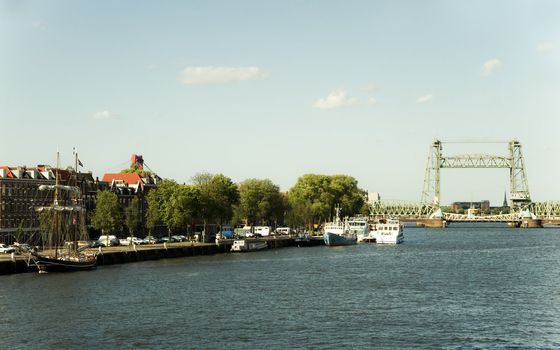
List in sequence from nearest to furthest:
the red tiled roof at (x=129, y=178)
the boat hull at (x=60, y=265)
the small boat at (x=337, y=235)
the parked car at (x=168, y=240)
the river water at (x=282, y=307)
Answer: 1. the river water at (x=282, y=307)
2. the boat hull at (x=60, y=265)
3. the parked car at (x=168, y=240)
4. the small boat at (x=337, y=235)
5. the red tiled roof at (x=129, y=178)

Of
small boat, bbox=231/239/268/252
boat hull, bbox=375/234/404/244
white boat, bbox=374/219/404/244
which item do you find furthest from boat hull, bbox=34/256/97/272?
white boat, bbox=374/219/404/244

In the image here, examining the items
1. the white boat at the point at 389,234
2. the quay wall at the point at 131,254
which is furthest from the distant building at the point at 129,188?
the white boat at the point at 389,234

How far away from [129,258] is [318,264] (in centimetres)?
2698

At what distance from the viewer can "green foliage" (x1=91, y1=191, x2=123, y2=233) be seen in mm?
145875

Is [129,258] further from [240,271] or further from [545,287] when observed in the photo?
[545,287]

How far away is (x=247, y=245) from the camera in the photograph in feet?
527

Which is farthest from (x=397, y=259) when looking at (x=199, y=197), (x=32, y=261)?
(x=32, y=261)

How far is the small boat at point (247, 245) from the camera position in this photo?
157 metres

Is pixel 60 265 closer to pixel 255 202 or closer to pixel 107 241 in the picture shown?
pixel 107 241

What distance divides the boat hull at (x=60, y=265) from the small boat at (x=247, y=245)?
174 feet

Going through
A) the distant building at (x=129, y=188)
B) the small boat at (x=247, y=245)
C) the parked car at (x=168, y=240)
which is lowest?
the small boat at (x=247, y=245)

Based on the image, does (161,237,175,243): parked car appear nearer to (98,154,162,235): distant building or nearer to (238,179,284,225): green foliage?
(98,154,162,235): distant building

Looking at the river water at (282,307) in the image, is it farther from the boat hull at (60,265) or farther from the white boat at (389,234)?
the white boat at (389,234)

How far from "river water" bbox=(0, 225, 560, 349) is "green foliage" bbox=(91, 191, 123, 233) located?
34.1 meters
